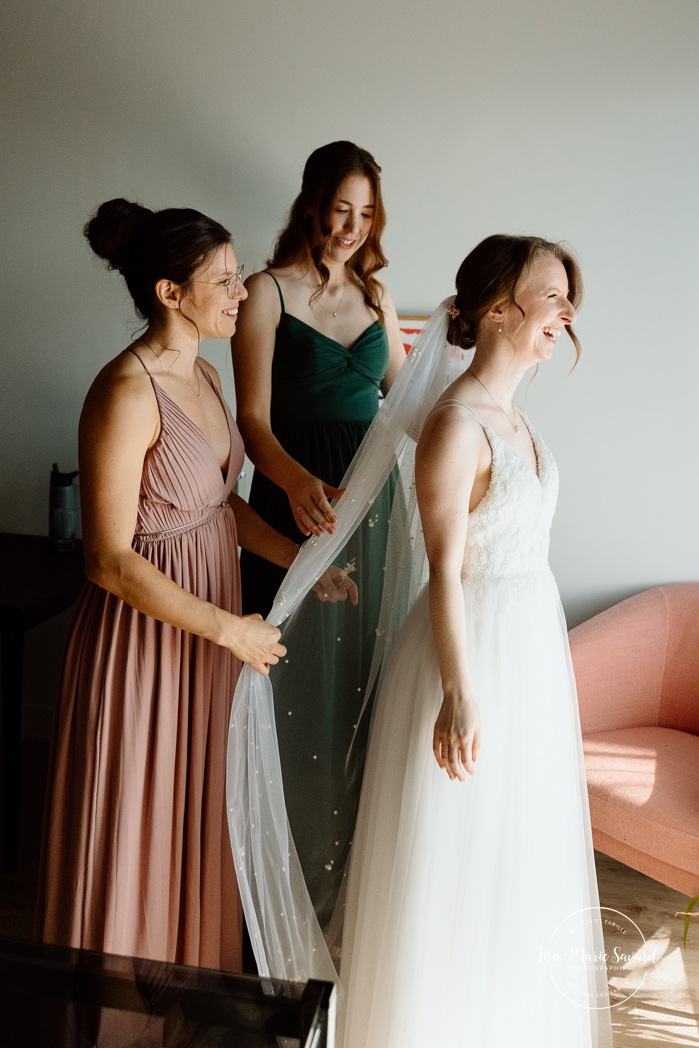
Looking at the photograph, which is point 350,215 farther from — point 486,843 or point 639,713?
point 639,713

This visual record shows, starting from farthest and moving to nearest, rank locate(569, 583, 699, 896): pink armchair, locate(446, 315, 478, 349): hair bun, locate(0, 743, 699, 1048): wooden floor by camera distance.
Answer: locate(569, 583, 699, 896): pink armchair → locate(0, 743, 699, 1048): wooden floor → locate(446, 315, 478, 349): hair bun

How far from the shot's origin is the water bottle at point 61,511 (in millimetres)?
2898

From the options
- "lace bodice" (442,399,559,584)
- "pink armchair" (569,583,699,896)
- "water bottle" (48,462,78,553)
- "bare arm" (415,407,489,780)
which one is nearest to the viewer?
"bare arm" (415,407,489,780)

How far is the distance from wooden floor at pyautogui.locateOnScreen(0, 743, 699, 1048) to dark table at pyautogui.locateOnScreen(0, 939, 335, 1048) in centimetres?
76

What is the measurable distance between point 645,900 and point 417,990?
1.19m

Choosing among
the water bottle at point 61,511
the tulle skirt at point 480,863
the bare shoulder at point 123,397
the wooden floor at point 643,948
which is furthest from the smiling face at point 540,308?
the water bottle at point 61,511

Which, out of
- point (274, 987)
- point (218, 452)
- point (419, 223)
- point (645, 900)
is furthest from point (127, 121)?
point (645, 900)

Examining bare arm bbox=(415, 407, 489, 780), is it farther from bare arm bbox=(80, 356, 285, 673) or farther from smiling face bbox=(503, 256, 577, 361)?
bare arm bbox=(80, 356, 285, 673)

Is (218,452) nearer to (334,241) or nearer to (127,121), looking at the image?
(334,241)

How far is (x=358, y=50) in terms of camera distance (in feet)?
A: 8.41

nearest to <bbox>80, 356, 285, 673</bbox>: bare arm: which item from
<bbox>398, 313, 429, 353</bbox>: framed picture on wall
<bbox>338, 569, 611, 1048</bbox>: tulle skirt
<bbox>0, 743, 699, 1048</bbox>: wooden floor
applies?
<bbox>338, 569, 611, 1048</bbox>: tulle skirt

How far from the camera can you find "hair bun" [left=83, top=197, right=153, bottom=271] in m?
1.66

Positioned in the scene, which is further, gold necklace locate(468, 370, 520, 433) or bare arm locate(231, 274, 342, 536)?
bare arm locate(231, 274, 342, 536)

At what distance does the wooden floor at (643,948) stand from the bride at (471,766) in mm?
199
